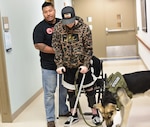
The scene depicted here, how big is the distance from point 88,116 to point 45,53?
110 cm

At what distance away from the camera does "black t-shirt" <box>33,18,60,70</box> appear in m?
3.46

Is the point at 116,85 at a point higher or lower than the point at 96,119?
higher

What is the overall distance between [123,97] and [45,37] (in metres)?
1.24

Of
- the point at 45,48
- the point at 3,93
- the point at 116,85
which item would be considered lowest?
the point at 3,93

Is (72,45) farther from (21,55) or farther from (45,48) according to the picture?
(21,55)

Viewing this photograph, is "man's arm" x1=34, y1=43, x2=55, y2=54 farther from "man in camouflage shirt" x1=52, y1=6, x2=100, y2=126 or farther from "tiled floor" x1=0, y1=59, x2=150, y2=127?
"tiled floor" x1=0, y1=59, x2=150, y2=127

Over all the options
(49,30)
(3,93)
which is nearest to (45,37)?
(49,30)

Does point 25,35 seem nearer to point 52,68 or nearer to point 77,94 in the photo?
point 52,68

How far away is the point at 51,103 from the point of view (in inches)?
140

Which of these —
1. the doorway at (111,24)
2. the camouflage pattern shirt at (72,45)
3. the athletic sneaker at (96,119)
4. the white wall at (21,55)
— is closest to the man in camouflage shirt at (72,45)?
the camouflage pattern shirt at (72,45)

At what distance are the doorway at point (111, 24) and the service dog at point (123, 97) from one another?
254 inches

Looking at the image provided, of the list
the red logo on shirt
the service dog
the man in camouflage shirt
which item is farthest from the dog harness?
the red logo on shirt

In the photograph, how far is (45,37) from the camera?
350 cm

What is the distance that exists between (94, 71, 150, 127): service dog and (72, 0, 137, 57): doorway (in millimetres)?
6440
